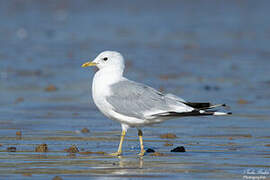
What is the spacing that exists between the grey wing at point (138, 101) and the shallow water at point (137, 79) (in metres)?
0.47

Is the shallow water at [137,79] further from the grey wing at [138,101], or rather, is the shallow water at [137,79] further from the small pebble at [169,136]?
the grey wing at [138,101]

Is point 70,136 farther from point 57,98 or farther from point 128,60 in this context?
point 128,60

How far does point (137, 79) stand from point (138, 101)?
20.0 ft

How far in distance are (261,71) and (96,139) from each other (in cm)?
726

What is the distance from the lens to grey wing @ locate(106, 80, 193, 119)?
7.45 m

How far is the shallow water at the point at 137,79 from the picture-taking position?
265 inches

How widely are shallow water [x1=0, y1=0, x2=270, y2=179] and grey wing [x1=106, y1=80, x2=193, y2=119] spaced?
1.53 feet

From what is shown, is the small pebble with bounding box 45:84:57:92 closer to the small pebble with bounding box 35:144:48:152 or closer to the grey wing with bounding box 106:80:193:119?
the grey wing with bounding box 106:80:193:119

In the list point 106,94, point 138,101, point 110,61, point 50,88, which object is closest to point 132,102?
point 138,101

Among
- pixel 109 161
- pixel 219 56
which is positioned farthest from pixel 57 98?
pixel 219 56

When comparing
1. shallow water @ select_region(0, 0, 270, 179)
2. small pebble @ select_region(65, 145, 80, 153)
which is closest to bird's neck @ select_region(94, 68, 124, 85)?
shallow water @ select_region(0, 0, 270, 179)

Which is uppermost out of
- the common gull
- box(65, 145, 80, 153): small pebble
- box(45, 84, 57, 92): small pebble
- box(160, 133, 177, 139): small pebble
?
box(45, 84, 57, 92): small pebble

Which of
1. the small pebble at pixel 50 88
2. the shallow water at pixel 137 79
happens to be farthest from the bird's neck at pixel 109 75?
the small pebble at pixel 50 88

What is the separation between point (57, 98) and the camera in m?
11.5
